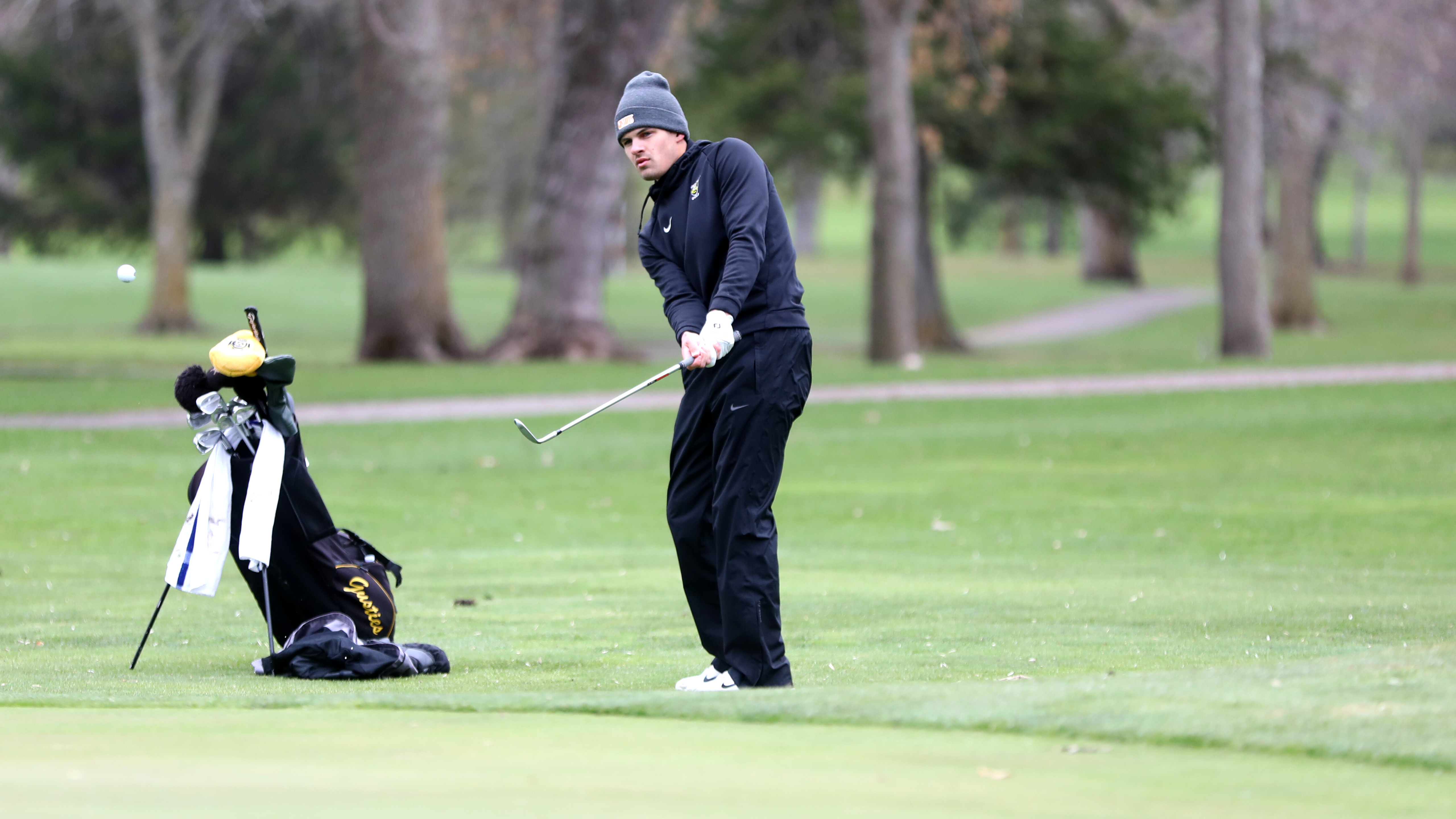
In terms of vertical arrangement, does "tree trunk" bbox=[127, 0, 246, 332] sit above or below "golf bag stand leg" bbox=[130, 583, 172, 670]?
above

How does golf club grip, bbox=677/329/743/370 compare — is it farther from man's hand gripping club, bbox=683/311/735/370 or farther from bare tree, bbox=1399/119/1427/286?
bare tree, bbox=1399/119/1427/286

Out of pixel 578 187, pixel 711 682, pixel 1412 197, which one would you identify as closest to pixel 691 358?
pixel 711 682

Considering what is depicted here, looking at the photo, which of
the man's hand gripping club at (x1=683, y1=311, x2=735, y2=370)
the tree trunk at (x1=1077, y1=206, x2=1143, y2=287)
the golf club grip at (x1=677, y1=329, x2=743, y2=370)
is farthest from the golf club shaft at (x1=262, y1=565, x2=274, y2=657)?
the tree trunk at (x1=1077, y1=206, x2=1143, y2=287)

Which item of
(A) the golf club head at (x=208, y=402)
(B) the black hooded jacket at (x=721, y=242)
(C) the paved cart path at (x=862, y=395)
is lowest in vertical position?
(C) the paved cart path at (x=862, y=395)

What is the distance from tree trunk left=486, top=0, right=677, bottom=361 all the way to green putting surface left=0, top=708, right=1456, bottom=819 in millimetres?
22667

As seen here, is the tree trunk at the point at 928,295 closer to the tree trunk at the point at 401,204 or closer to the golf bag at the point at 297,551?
the tree trunk at the point at 401,204

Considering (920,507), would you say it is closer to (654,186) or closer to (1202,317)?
(654,186)

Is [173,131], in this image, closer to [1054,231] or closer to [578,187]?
[578,187]

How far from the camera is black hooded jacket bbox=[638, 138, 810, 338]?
6.23 metres

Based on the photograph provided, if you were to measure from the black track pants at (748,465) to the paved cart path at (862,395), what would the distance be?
1358cm

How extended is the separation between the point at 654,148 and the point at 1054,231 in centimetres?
7858

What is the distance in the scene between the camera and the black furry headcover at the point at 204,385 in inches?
281

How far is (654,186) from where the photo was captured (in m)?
6.61

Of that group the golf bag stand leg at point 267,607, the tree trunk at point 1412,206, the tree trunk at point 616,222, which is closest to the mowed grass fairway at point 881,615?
the golf bag stand leg at point 267,607
